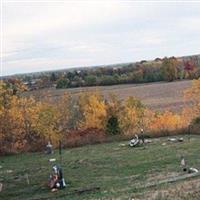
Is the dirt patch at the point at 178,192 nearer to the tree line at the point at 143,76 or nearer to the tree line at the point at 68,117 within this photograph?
the tree line at the point at 68,117

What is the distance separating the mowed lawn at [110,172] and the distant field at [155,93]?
31732mm

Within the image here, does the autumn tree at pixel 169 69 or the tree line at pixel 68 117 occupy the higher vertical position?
the autumn tree at pixel 169 69

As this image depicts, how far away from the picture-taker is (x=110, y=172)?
21578 millimetres

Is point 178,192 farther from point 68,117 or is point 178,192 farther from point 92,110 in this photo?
point 92,110

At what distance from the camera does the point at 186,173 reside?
19.2 m

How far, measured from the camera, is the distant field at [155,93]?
72.6 m

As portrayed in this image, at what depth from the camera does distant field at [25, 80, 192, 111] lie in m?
72.6

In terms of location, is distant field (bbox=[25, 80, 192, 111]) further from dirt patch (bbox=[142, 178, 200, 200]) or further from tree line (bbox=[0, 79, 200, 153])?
dirt patch (bbox=[142, 178, 200, 200])

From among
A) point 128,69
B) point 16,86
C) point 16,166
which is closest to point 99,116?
point 16,86

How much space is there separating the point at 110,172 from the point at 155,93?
63436 millimetres

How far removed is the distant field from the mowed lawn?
3173cm

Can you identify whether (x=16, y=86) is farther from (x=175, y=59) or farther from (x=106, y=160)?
(x=175, y=59)

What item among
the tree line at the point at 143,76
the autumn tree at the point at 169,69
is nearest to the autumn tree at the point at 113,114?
the tree line at the point at 143,76

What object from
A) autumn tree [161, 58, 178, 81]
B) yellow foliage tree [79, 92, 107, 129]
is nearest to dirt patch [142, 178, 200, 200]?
yellow foliage tree [79, 92, 107, 129]
